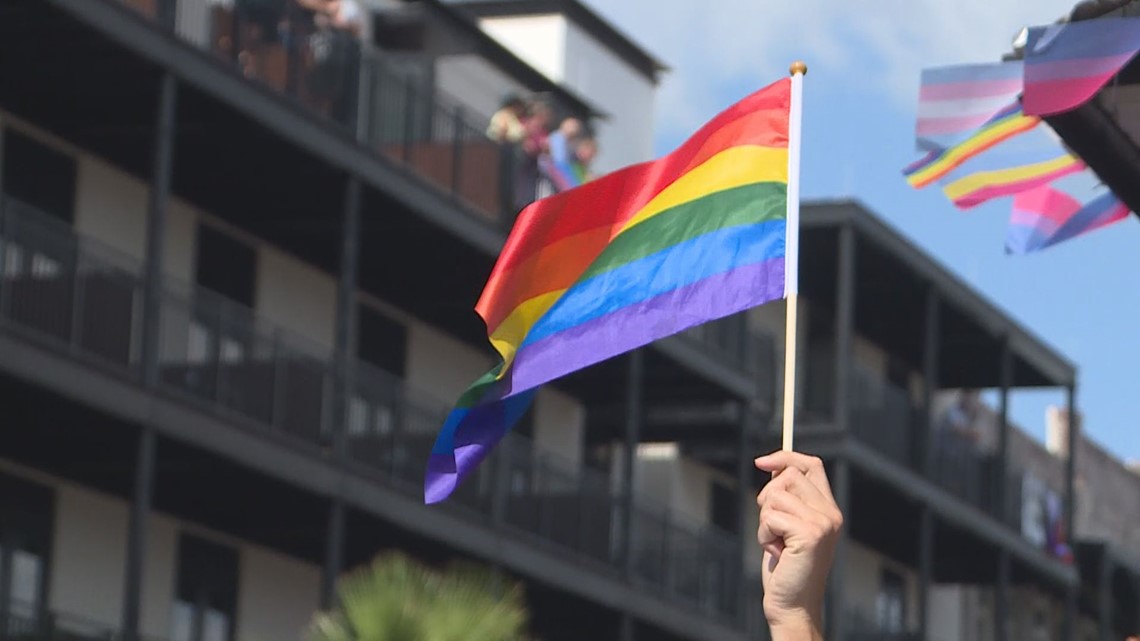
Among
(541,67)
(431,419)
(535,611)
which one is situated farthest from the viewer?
(541,67)

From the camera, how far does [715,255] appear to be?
1256 cm

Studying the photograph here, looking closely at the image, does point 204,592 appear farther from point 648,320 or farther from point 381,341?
point 648,320

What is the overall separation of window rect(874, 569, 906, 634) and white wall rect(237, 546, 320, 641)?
17.5 m

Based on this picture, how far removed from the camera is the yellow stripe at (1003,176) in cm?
1705

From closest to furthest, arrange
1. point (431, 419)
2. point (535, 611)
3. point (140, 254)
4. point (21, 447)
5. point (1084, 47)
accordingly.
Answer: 1. point (1084, 47)
2. point (21, 447)
3. point (140, 254)
4. point (431, 419)
5. point (535, 611)

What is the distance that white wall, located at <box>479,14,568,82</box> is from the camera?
4291 cm

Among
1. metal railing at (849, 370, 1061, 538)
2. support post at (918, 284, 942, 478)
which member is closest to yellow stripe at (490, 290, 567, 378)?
metal railing at (849, 370, 1061, 538)

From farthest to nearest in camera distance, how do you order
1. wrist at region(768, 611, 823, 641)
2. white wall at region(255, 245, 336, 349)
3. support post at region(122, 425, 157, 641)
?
1. white wall at region(255, 245, 336, 349)
2. support post at region(122, 425, 157, 641)
3. wrist at region(768, 611, 823, 641)

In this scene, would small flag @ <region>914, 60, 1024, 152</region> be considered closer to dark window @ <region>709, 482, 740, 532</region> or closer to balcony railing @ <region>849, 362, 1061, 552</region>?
dark window @ <region>709, 482, 740, 532</region>

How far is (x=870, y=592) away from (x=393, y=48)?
15.4m

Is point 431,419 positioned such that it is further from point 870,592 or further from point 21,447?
point 870,592

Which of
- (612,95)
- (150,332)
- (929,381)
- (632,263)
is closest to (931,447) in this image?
(929,381)

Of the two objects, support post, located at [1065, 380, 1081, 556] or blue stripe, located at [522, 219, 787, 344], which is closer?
blue stripe, located at [522, 219, 787, 344]

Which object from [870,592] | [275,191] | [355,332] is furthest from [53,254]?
[870,592]
